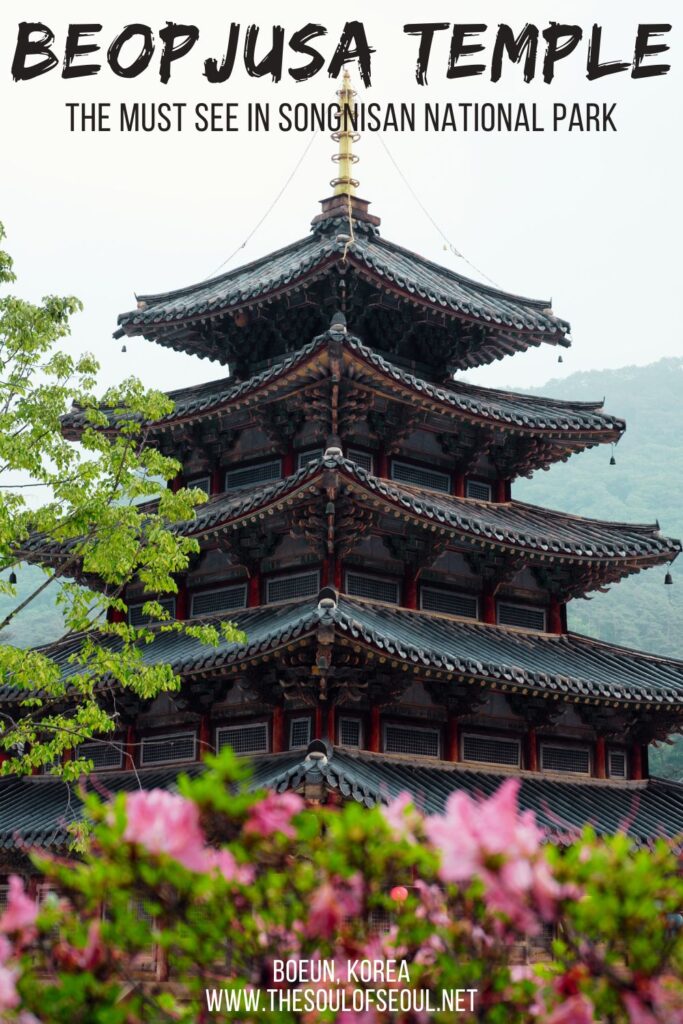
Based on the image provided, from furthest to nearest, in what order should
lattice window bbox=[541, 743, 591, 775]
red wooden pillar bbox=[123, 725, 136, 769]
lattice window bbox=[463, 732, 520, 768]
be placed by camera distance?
1. lattice window bbox=[541, 743, 591, 775]
2. red wooden pillar bbox=[123, 725, 136, 769]
3. lattice window bbox=[463, 732, 520, 768]

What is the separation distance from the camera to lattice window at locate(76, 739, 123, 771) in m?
24.2

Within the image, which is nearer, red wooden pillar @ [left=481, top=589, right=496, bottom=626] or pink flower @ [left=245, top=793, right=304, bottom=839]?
pink flower @ [left=245, top=793, right=304, bottom=839]

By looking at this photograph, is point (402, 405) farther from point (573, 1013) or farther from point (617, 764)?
point (573, 1013)

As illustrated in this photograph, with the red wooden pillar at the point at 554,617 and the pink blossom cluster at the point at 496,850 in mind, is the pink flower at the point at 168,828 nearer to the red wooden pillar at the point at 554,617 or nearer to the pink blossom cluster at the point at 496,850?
the pink blossom cluster at the point at 496,850

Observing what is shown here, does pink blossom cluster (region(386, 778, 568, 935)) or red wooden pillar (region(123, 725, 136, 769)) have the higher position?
red wooden pillar (region(123, 725, 136, 769))

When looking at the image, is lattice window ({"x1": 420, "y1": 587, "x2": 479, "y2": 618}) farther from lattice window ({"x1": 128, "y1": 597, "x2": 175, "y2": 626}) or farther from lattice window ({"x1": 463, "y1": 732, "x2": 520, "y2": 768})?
lattice window ({"x1": 128, "y1": 597, "x2": 175, "y2": 626})

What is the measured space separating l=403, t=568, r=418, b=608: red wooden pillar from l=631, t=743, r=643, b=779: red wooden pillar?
19.5ft

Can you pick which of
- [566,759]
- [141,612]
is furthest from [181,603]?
[566,759]

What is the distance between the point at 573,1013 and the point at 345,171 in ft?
78.0

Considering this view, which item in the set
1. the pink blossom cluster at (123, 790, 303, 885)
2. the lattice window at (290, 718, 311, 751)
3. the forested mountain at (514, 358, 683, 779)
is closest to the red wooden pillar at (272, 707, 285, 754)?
the lattice window at (290, 718, 311, 751)

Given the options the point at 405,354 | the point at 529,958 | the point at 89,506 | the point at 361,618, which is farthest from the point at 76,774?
the point at 405,354

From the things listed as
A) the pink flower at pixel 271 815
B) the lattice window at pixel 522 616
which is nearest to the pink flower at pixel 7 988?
the pink flower at pixel 271 815

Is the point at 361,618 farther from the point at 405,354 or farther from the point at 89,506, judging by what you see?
the point at 405,354

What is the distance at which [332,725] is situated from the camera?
21.1 meters
